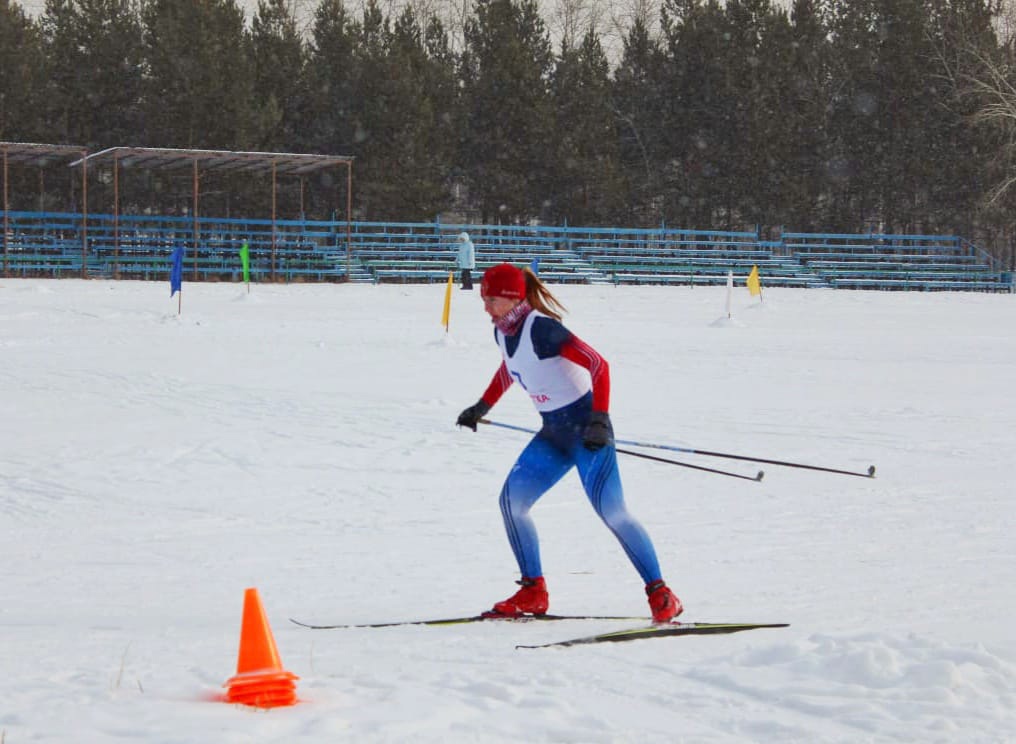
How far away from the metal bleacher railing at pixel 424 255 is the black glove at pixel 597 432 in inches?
1184

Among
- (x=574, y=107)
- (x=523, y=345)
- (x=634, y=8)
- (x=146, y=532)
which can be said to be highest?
(x=634, y=8)

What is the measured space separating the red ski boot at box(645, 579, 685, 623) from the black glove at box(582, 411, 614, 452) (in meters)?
0.65

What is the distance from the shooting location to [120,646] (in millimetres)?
4715

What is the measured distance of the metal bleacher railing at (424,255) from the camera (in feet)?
116

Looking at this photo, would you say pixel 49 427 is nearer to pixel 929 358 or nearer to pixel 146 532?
pixel 146 532


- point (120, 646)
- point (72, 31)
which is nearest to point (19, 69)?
point (72, 31)

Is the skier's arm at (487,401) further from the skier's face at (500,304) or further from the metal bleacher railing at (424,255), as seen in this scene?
the metal bleacher railing at (424,255)

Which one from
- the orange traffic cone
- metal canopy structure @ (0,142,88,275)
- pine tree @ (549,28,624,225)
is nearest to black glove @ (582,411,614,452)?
the orange traffic cone

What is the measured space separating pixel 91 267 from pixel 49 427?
27.1 meters

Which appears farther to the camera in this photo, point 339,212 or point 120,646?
point 339,212

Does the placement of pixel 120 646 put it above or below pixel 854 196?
below

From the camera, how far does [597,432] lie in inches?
187

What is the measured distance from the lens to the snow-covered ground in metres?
3.68

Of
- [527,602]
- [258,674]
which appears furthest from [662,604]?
[258,674]
